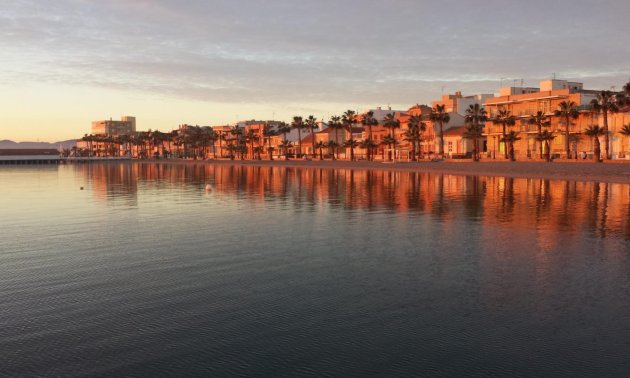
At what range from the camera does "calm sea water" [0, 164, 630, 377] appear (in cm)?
998

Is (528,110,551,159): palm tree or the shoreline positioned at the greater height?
(528,110,551,159): palm tree

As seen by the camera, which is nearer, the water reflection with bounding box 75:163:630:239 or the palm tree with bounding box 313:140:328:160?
the water reflection with bounding box 75:163:630:239

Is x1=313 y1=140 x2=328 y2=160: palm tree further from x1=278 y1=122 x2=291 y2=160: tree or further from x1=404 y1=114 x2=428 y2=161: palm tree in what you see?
x1=404 y1=114 x2=428 y2=161: palm tree

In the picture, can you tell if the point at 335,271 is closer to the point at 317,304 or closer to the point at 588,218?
the point at 317,304

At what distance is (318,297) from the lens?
1395cm

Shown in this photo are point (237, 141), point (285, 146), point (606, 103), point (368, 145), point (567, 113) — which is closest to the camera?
point (606, 103)

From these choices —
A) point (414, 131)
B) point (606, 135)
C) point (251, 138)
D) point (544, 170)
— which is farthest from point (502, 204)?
point (251, 138)

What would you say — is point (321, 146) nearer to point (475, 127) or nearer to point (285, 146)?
point (285, 146)

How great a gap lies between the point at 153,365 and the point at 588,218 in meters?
25.3

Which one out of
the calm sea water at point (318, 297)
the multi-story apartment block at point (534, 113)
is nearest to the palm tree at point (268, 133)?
the multi-story apartment block at point (534, 113)

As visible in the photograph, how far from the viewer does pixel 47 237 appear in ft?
77.6

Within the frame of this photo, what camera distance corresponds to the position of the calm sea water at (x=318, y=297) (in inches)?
393

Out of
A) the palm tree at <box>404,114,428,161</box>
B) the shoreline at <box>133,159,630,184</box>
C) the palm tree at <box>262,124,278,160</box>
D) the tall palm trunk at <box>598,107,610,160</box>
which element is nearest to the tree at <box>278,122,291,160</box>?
the palm tree at <box>262,124,278,160</box>

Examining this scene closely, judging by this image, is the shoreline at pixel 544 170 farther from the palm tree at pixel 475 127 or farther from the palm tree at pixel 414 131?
the palm tree at pixel 414 131
